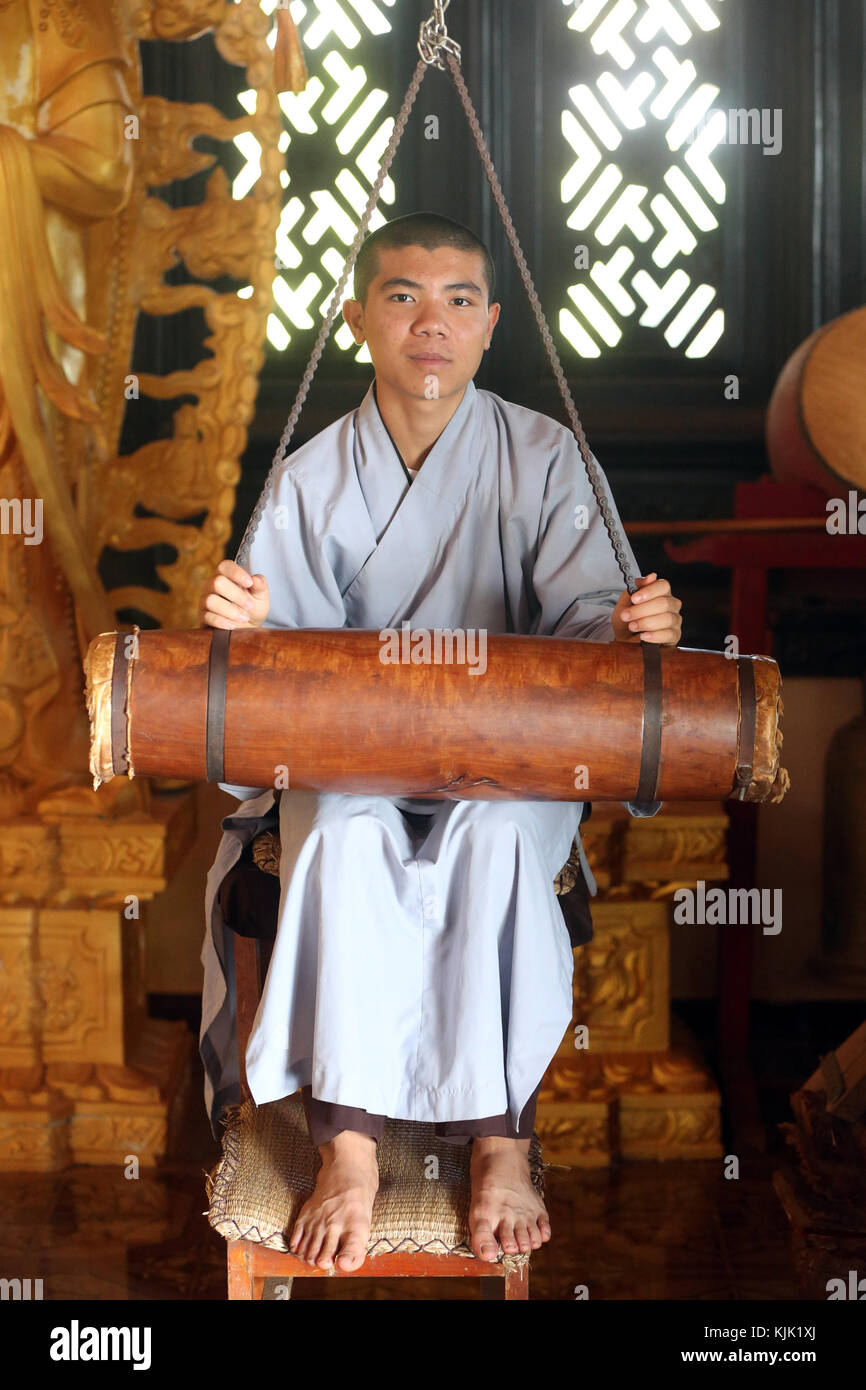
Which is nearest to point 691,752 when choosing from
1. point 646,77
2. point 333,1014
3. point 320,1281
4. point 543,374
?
point 333,1014

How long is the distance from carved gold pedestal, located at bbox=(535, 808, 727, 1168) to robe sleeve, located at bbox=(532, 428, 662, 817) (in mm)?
867

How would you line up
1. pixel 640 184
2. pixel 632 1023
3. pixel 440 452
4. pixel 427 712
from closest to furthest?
pixel 427 712
pixel 440 452
pixel 632 1023
pixel 640 184

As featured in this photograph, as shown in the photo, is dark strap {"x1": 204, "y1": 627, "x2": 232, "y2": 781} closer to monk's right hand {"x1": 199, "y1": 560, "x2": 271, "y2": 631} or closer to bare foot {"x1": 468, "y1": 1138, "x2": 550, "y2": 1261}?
monk's right hand {"x1": 199, "y1": 560, "x2": 271, "y2": 631}

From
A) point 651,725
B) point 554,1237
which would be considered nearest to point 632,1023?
point 554,1237

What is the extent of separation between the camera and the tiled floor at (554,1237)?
2.64 metres

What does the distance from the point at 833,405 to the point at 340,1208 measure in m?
2.04

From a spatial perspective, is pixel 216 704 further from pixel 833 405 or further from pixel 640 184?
pixel 640 184

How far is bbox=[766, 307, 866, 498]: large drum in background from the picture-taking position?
312 centimetres

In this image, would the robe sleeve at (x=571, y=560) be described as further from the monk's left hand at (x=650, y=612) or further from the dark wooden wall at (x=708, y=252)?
the dark wooden wall at (x=708, y=252)

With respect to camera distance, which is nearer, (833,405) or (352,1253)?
(352,1253)

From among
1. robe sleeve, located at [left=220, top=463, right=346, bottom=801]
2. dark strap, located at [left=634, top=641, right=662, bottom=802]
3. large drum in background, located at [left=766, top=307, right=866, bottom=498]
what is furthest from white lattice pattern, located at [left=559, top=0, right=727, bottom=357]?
dark strap, located at [left=634, top=641, right=662, bottom=802]

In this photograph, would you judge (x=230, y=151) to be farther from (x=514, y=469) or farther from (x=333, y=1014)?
(x=333, y=1014)

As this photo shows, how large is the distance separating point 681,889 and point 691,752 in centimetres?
159

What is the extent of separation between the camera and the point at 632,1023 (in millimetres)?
3270
